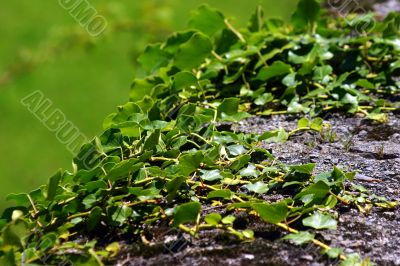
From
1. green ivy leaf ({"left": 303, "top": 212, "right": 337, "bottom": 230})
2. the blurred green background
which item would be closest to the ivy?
green ivy leaf ({"left": 303, "top": 212, "right": 337, "bottom": 230})

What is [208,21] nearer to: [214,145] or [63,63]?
[214,145]

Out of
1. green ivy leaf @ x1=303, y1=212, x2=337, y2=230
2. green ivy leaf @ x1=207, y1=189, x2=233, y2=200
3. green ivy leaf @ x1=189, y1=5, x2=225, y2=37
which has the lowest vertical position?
green ivy leaf @ x1=303, y1=212, x2=337, y2=230

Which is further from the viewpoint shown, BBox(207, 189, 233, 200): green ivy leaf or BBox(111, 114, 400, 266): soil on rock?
BBox(207, 189, 233, 200): green ivy leaf

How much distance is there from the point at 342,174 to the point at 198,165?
362mm

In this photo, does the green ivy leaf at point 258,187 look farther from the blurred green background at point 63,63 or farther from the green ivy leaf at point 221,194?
the blurred green background at point 63,63

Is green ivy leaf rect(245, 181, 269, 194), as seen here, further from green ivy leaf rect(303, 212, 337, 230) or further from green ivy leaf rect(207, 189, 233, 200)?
green ivy leaf rect(303, 212, 337, 230)

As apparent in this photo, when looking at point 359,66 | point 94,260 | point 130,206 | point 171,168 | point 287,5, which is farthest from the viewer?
point 287,5

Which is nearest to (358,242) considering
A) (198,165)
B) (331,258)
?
(331,258)

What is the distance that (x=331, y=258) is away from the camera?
4.88 feet

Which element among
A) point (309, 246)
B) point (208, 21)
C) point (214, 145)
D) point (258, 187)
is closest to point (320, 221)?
point (309, 246)

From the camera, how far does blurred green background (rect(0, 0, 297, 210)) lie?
4.56 meters

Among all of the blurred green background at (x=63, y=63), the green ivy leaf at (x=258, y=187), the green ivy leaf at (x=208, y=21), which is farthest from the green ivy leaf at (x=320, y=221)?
the blurred green background at (x=63, y=63)

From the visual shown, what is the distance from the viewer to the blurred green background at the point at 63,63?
15.0ft

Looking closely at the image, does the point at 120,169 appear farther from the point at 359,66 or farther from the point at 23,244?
the point at 359,66
